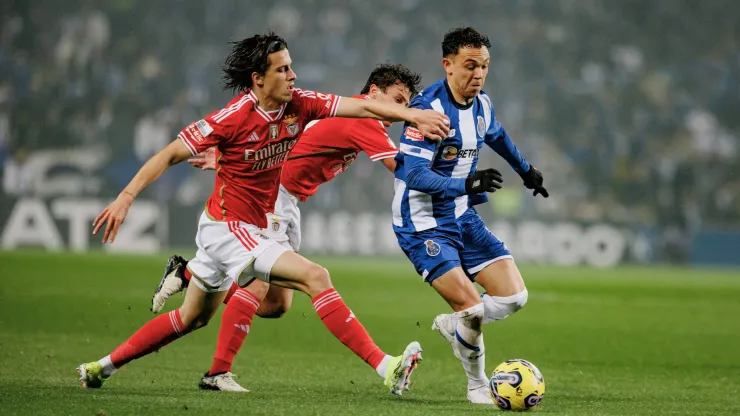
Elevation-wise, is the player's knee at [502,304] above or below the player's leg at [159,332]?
above

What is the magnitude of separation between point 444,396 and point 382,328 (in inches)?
180

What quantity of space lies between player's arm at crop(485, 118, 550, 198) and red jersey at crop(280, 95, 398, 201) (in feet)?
2.78

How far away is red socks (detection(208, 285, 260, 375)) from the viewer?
6508 millimetres

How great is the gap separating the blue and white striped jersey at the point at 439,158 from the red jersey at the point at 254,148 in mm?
545

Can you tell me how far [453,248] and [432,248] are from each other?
159 millimetres

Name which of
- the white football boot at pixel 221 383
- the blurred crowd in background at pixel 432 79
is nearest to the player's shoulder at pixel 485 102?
the white football boot at pixel 221 383

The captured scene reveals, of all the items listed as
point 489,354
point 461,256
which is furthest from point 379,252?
point 461,256

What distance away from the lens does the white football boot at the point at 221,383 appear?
6.37 metres

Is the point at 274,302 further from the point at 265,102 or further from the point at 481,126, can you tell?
the point at 481,126

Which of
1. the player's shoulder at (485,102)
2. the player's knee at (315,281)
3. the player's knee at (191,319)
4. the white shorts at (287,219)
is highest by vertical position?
the player's shoulder at (485,102)

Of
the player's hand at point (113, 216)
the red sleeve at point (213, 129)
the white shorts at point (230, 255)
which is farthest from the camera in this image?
the white shorts at point (230, 255)

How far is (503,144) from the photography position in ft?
22.0

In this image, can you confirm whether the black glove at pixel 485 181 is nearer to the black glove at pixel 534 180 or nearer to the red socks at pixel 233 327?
the black glove at pixel 534 180

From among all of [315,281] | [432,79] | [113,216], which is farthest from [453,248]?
[432,79]
